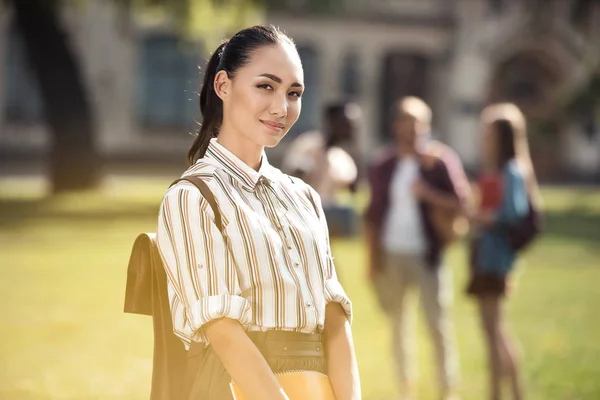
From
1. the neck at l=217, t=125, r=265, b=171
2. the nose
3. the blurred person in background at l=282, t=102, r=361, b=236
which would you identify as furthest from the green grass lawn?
the nose

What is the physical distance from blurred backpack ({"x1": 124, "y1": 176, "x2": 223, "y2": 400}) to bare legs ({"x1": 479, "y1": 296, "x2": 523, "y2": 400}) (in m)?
4.86

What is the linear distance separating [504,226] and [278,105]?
479 centimetres

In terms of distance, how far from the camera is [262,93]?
9.93ft

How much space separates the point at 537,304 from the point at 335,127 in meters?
6.71

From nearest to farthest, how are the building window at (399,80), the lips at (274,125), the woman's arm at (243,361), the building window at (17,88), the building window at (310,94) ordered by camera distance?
1. the woman's arm at (243,361)
2. the lips at (274,125)
3. the building window at (17,88)
4. the building window at (310,94)
5. the building window at (399,80)

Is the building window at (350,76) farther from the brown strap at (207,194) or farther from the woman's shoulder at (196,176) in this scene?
the brown strap at (207,194)

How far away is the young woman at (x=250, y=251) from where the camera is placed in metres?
2.87

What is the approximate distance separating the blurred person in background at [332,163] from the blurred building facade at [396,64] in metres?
34.5

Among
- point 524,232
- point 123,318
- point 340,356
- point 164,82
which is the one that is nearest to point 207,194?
point 340,356

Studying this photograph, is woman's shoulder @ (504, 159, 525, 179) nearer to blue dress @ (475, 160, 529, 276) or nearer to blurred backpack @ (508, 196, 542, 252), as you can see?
blue dress @ (475, 160, 529, 276)

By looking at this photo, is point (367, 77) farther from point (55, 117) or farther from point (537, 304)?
point (537, 304)

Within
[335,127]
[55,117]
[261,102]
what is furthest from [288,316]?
[55,117]

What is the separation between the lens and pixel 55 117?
85.3ft

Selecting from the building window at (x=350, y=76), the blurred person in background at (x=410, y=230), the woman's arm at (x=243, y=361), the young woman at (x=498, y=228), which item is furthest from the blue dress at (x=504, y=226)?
the building window at (x=350, y=76)
